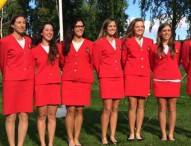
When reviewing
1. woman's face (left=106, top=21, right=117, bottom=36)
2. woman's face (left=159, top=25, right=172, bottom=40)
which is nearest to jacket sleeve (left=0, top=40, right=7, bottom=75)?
woman's face (left=106, top=21, right=117, bottom=36)

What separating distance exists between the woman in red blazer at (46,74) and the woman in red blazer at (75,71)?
21 cm

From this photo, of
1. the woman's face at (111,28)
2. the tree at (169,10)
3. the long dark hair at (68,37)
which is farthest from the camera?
the tree at (169,10)

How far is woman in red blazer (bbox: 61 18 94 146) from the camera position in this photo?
682 centimetres

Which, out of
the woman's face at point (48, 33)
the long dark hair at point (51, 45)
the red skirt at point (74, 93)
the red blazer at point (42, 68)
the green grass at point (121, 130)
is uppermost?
the woman's face at point (48, 33)

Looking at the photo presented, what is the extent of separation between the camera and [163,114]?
7.40 m

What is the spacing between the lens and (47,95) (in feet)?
21.4

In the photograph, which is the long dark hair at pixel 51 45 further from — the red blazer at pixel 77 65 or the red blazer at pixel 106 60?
the red blazer at pixel 106 60

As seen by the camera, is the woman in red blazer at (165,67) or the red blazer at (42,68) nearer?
the red blazer at (42,68)

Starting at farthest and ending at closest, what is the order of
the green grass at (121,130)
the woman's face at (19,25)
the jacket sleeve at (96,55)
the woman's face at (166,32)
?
the green grass at (121,130) < the woman's face at (166,32) < the jacket sleeve at (96,55) < the woman's face at (19,25)

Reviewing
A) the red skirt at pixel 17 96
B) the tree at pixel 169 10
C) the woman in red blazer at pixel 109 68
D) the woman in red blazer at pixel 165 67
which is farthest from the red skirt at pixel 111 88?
the tree at pixel 169 10

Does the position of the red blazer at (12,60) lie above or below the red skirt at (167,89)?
above

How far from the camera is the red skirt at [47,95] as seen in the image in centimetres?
651

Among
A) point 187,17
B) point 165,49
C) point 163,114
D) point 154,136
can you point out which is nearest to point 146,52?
point 165,49

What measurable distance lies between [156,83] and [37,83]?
206 cm
